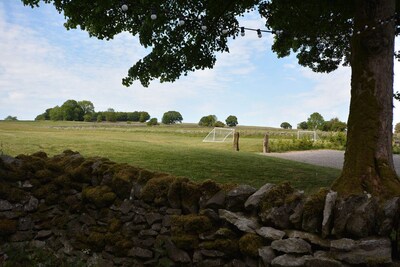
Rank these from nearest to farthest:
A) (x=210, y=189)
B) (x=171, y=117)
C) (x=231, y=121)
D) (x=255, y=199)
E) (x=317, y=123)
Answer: (x=255, y=199) → (x=210, y=189) → (x=317, y=123) → (x=231, y=121) → (x=171, y=117)

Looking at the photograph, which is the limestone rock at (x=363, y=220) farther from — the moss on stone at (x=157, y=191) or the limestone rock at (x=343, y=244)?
the moss on stone at (x=157, y=191)

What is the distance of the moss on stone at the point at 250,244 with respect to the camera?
4.06m

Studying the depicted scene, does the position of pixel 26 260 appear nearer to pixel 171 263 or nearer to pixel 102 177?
pixel 102 177

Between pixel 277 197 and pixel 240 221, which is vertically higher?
pixel 277 197

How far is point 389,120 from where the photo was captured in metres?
7.13

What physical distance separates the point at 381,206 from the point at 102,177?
14.2 feet

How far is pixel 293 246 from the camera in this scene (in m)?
3.82

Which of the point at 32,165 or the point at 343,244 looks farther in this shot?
the point at 32,165

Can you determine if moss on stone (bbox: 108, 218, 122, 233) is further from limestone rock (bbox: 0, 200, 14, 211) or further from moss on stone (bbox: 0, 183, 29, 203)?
limestone rock (bbox: 0, 200, 14, 211)

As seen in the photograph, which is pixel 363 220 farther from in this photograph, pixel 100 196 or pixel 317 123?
pixel 317 123

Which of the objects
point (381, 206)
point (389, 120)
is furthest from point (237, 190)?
point (389, 120)

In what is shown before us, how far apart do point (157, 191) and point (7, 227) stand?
9.75 ft

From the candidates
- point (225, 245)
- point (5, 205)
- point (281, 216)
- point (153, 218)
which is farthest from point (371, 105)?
point (5, 205)

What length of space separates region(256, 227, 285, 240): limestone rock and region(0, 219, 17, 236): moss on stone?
14.6 ft
